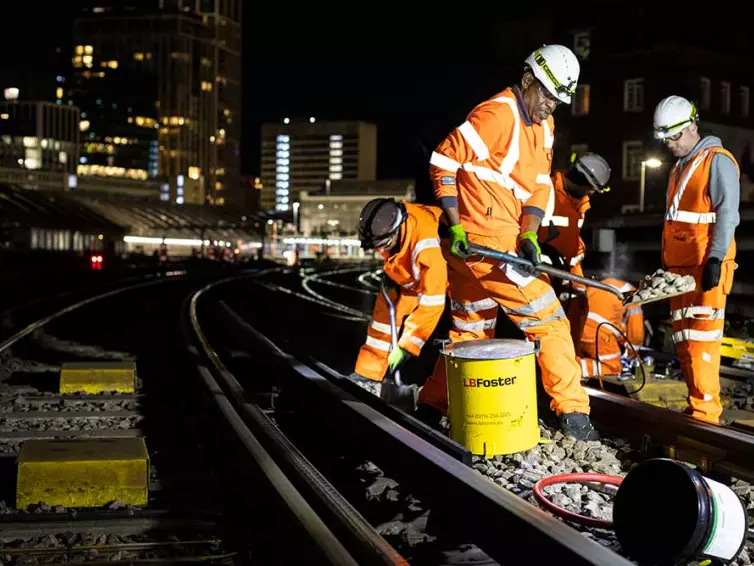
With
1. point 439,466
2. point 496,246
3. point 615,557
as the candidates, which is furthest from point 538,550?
point 496,246

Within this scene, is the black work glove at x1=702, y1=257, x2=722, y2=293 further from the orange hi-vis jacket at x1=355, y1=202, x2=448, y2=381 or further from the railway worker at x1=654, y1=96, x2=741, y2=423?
the orange hi-vis jacket at x1=355, y1=202, x2=448, y2=381

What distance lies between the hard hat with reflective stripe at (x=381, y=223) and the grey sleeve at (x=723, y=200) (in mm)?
1890

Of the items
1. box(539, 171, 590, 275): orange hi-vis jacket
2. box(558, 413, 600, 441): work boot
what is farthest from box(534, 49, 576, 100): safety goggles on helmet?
box(539, 171, 590, 275): orange hi-vis jacket

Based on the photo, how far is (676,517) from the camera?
3.36m

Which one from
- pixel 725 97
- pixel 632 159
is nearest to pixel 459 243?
pixel 632 159

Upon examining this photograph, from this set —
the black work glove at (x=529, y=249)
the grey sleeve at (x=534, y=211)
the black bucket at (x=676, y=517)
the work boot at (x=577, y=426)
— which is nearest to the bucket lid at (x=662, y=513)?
the black bucket at (x=676, y=517)

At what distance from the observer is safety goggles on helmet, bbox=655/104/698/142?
19.9 ft

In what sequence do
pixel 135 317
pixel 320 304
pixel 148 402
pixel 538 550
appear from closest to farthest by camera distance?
pixel 538 550
pixel 148 402
pixel 135 317
pixel 320 304

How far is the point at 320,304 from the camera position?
824 inches

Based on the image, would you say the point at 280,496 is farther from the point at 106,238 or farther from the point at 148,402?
the point at 106,238

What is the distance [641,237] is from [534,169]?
28.8ft

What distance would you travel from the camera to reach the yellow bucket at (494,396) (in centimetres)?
499

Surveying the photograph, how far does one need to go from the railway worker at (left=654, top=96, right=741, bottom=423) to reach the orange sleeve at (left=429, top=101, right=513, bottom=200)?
1.19m

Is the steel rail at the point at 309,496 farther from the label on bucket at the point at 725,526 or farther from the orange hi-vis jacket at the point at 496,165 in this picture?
the orange hi-vis jacket at the point at 496,165
